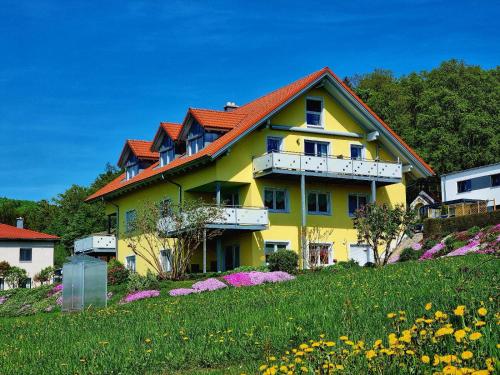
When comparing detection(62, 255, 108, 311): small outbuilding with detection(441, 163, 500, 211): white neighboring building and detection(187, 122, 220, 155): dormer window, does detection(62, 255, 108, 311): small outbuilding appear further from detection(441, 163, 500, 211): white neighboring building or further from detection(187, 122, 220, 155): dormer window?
detection(441, 163, 500, 211): white neighboring building

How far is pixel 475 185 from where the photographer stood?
5266cm

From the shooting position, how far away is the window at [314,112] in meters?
38.9

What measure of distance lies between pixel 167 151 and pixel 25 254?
24294mm

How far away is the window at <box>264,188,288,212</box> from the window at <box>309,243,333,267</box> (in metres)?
2.46

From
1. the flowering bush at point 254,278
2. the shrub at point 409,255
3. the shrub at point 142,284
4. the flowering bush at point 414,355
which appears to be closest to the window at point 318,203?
the shrub at point 409,255

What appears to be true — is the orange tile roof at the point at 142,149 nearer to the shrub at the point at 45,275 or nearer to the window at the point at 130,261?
the window at the point at 130,261

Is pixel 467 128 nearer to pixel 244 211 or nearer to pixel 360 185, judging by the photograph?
pixel 360 185

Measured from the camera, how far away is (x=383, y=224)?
29.8 meters

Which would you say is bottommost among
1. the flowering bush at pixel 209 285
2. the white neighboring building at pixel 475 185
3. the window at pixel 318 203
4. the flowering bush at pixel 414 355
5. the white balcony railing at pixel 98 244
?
the flowering bush at pixel 414 355

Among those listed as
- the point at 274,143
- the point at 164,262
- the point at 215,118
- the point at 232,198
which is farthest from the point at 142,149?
the point at 274,143

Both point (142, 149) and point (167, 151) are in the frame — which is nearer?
point (167, 151)

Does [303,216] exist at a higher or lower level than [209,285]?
higher

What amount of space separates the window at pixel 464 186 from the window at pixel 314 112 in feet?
62.3

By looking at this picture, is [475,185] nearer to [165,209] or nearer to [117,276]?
[165,209]
